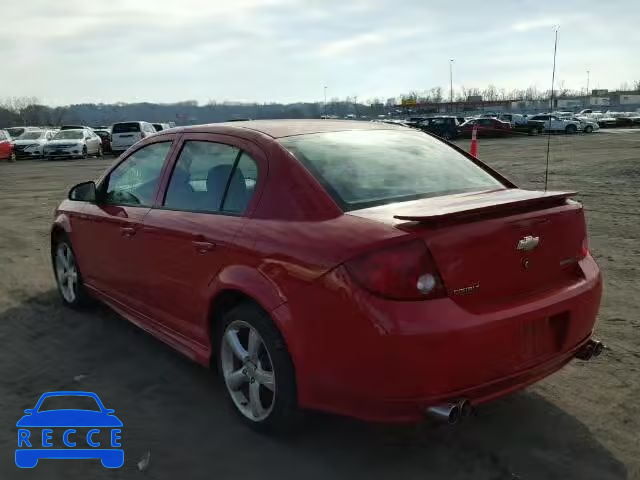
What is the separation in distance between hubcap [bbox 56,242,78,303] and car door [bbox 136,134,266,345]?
1.58 metres

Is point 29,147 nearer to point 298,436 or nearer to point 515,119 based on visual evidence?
point 298,436

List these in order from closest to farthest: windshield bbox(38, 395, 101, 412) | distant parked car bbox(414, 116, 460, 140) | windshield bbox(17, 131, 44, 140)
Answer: windshield bbox(38, 395, 101, 412) < windshield bbox(17, 131, 44, 140) < distant parked car bbox(414, 116, 460, 140)

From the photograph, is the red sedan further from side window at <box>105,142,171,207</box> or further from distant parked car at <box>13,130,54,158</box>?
distant parked car at <box>13,130,54,158</box>

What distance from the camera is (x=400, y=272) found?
268 cm

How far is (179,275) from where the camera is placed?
12.5 feet

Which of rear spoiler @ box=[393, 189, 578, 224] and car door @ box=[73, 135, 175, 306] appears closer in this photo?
rear spoiler @ box=[393, 189, 578, 224]

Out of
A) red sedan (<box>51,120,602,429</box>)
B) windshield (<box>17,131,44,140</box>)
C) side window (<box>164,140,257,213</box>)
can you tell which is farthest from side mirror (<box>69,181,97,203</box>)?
windshield (<box>17,131,44,140</box>)

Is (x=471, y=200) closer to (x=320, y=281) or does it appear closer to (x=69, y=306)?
(x=320, y=281)

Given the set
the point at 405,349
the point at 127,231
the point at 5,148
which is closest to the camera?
the point at 405,349

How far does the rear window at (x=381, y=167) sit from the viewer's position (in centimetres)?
327

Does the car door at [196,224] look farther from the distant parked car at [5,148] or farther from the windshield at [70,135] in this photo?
the distant parked car at [5,148]

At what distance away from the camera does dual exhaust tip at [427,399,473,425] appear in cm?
265

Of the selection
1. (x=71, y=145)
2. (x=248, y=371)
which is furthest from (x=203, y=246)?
(x=71, y=145)

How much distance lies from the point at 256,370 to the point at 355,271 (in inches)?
37.0
